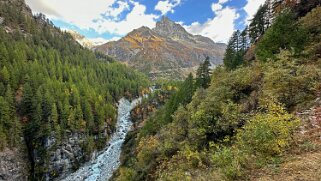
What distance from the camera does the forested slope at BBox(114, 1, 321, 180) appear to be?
45.1 ft

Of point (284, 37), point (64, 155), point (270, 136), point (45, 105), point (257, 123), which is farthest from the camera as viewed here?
point (45, 105)

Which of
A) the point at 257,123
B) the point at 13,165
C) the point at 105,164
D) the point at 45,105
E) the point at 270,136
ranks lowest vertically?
the point at 105,164

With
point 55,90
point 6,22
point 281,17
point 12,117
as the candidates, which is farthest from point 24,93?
point 6,22

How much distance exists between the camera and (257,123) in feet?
48.8

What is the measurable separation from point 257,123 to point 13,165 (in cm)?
6760

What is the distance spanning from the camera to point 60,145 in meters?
72.6

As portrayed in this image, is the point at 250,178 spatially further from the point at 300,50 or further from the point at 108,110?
the point at 108,110

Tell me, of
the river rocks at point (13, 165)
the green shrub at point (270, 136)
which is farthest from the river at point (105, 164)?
the green shrub at point (270, 136)

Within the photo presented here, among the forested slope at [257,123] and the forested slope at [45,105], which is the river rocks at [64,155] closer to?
the forested slope at [45,105]

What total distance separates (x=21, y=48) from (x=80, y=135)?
73.6m

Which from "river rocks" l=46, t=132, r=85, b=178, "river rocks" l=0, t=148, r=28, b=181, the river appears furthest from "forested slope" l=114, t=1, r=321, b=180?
"river rocks" l=46, t=132, r=85, b=178

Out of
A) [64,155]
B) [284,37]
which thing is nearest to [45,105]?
[64,155]

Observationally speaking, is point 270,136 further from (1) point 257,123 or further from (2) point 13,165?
(2) point 13,165

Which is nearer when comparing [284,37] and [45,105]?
[284,37]
